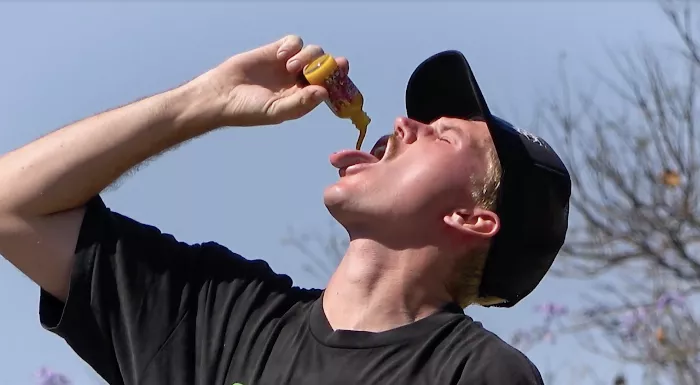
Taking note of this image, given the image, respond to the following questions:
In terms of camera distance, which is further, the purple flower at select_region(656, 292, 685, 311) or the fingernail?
the purple flower at select_region(656, 292, 685, 311)

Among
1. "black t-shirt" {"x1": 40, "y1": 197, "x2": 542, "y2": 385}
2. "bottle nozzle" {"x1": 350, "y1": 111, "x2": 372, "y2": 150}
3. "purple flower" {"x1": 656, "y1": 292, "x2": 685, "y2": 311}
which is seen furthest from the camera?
"purple flower" {"x1": 656, "y1": 292, "x2": 685, "y2": 311}

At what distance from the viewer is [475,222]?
115 inches

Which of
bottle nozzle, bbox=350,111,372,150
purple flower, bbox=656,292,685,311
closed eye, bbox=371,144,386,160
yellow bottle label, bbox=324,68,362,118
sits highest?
yellow bottle label, bbox=324,68,362,118

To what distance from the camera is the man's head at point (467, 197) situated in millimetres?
2861

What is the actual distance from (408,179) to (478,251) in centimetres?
28

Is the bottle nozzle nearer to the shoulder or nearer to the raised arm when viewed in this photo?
the raised arm

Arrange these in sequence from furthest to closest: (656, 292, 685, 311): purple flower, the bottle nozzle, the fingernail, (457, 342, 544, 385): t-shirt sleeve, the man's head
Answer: (656, 292, 685, 311): purple flower, the bottle nozzle, the fingernail, the man's head, (457, 342, 544, 385): t-shirt sleeve

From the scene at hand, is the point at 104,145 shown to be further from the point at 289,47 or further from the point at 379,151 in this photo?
the point at 379,151

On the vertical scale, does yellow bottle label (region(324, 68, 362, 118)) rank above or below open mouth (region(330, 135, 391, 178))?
above

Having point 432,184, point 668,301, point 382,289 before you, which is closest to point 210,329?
point 382,289

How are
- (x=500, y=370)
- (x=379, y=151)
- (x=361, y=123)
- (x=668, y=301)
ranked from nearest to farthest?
(x=500, y=370), (x=379, y=151), (x=361, y=123), (x=668, y=301)

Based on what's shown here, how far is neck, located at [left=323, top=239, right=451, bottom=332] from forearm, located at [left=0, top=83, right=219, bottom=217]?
525 mm

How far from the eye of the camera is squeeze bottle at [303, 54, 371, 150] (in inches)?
116

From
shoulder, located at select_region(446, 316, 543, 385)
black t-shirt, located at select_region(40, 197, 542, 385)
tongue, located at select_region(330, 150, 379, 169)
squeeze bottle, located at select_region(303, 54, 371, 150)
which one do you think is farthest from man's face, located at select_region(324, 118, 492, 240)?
shoulder, located at select_region(446, 316, 543, 385)
